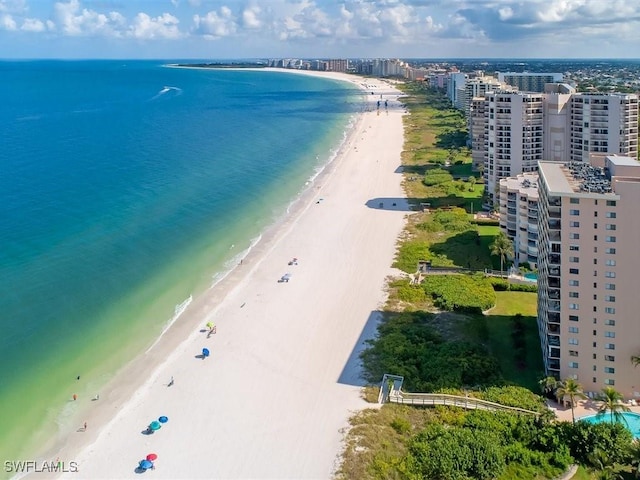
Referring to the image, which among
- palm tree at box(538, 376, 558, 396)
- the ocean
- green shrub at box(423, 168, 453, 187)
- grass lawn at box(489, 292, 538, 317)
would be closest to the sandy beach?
the ocean

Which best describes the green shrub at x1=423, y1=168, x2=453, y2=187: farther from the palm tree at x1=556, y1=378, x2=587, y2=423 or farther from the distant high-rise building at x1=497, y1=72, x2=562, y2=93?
the distant high-rise building at x1=497, y1=72, x2=562, y2=93

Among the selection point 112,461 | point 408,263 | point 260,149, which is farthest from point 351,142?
point 112,461

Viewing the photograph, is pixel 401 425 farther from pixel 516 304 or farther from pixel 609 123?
pixel 609 123

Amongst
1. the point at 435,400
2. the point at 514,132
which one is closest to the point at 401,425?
the point at 435,400

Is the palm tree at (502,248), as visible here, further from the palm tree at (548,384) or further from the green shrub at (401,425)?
the green shrub at (401,425)

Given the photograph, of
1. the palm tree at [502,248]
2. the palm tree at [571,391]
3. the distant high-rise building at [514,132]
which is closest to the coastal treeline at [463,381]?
the palm tree at [502,248]

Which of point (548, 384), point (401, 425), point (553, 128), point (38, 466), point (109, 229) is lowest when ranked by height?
point (38, 466)
